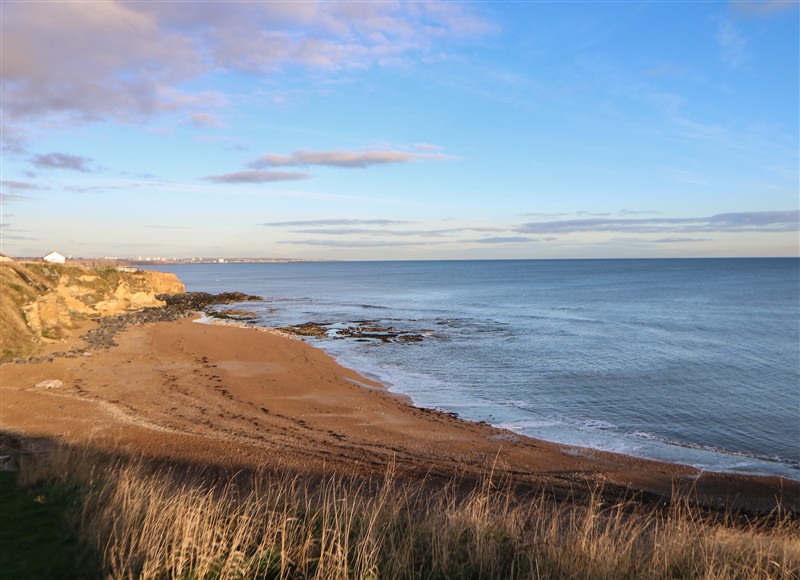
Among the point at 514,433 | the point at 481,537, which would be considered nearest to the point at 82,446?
the point at 481,537

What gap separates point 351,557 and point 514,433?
1331 centimetres

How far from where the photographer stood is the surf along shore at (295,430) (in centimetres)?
1520

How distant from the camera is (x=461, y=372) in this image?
31.7 m

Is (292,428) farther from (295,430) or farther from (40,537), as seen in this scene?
(40,537)

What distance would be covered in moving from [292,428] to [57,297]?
93.4 feet

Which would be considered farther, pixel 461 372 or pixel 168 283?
pixel 168 283

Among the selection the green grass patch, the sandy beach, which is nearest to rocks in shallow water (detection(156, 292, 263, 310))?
the sandy beach

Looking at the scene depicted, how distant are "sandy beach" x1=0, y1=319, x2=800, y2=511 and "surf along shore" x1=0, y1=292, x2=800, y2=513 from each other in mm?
49

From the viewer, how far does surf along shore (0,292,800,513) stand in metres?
15.2

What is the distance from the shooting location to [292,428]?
19750mm

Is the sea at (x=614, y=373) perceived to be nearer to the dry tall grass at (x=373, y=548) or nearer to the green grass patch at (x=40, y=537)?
the dry tall grass at (x=373, y=548)

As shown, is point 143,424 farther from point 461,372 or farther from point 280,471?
point 461,372

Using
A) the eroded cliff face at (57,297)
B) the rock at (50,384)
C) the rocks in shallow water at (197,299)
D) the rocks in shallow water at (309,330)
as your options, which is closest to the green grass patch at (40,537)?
the rock at (50,384)

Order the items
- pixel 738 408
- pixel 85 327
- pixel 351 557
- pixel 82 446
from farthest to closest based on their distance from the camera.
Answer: pixel 85 327 → pixel 738 408 → pixel 82 446 → pixel 351 557
